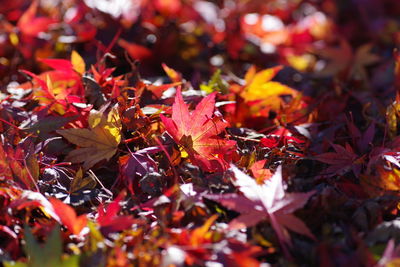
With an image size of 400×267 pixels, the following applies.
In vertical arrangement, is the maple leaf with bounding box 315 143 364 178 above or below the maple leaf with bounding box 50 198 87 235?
above

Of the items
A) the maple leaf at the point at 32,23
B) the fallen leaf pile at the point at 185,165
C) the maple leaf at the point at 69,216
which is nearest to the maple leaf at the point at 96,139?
the fallen leaf pile at the point at 185,165

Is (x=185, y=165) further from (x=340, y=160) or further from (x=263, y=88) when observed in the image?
(x=263, y=88)

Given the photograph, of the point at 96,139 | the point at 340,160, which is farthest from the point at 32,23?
the point at 340,160

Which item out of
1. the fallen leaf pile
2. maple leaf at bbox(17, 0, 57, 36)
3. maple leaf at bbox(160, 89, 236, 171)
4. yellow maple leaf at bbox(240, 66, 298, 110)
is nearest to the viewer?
the fallen leaf pile

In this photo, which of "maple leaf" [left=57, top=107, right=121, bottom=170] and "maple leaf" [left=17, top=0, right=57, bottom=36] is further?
"maple leaf" [left=17, top=0, right=57, bottom=36]

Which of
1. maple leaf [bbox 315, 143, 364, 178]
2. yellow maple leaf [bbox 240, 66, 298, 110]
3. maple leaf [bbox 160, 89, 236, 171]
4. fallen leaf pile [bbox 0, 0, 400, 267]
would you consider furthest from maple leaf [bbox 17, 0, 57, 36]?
maple leaf [bbox 315, 143, 364, 178]

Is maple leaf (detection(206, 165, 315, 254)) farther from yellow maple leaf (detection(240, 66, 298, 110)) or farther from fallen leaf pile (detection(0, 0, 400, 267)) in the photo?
yellow maple leaf (detection(240, 66, 298, 110))

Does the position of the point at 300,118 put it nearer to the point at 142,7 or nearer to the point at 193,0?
the point at 142,7
